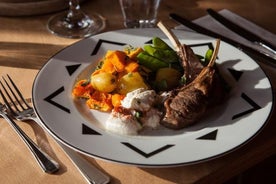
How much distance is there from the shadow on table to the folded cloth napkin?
336 mm

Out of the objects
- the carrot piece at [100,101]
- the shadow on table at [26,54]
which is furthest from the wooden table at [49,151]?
the carrot piece at [100,101]

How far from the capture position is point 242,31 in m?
1.23

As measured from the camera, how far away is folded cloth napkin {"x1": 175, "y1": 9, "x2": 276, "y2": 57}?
122 centimetres

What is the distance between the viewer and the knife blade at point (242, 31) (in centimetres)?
117

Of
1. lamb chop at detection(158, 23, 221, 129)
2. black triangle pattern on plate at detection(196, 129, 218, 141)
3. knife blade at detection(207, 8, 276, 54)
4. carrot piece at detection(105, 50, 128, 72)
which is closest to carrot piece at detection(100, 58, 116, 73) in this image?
carrot piece at detection(105, 50, 128, 72)

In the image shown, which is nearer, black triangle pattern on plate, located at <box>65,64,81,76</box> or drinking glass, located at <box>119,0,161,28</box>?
black triangle pattern on plate, located at <box>65,64,81,76</box>

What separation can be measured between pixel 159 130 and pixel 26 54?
1.51 feet

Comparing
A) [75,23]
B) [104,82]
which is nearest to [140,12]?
[75,23]

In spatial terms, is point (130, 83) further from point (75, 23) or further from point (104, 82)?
point (75, 23)

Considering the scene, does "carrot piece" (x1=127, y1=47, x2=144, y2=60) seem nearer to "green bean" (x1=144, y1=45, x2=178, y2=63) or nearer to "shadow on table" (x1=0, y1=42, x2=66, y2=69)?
"green bean" (x1=144, y1=45, x2=178, y2=63)

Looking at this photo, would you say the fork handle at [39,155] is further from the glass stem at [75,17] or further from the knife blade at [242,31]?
the knife blade at [242,31]

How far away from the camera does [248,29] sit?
1.27 m

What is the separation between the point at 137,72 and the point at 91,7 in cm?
50

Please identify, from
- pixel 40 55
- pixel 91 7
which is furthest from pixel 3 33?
pixel 91 7
